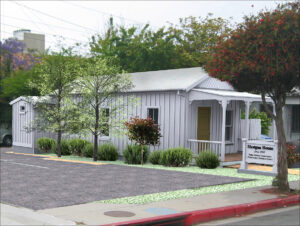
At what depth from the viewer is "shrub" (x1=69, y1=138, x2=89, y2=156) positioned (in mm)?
20734

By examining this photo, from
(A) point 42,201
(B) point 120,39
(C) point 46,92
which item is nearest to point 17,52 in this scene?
(B) point 120,39

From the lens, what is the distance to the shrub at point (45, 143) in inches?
853

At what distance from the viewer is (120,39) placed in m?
38.8

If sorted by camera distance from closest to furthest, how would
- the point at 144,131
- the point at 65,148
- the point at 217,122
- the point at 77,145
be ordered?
the point at 144,131 → the point at 217,122 → the point at 77,145 → the point at 65,148

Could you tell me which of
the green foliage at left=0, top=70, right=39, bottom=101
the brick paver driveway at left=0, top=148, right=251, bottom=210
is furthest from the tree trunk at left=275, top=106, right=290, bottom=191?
the green foliage at left=0, top=70, right=39, bottom=101

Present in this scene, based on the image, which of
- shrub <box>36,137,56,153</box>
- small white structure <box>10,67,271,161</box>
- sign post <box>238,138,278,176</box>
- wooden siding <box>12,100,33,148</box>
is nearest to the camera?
sign post <box>238,138,278,176</box>

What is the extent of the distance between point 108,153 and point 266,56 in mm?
10676

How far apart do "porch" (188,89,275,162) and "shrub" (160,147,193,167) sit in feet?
2.89

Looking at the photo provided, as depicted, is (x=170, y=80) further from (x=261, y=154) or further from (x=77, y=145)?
(x=261, y=154)

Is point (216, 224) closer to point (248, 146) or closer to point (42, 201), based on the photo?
point (42, 201)

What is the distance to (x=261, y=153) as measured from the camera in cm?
1430

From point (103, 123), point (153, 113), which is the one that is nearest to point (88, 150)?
point (103, 123)

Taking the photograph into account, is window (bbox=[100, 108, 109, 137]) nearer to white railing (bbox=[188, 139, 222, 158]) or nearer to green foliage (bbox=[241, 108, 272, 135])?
white railing (bbox=[188, 139, 222, 158])

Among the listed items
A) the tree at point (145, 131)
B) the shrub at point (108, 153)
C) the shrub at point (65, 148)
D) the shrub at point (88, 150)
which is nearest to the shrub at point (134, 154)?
the tree at point (145, 131)
